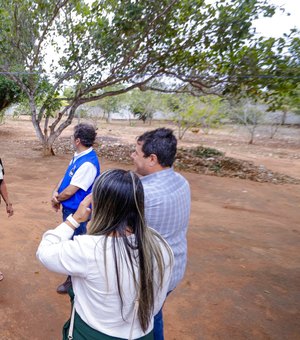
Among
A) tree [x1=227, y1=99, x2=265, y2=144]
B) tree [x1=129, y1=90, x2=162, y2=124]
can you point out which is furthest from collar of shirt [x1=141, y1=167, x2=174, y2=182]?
tree [x1=129, y1=90, x2=162, y2=124]

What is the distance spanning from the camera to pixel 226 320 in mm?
2658

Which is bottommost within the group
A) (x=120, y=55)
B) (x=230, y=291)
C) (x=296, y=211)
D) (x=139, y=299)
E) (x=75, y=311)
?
(x=296, y=211)

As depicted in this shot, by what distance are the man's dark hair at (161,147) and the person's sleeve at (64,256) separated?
632mm

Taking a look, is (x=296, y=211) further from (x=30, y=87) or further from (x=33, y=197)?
(x=30, y=87)

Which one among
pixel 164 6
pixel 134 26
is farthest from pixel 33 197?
pixel 164 6

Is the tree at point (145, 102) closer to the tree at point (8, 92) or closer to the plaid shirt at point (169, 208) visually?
the tree at point (8, 92)

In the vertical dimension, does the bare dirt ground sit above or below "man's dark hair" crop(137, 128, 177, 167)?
below

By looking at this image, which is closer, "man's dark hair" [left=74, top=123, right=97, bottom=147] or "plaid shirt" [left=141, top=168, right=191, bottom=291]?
"plaid shirt" [left=141, top=168, right=191, bottom=291]

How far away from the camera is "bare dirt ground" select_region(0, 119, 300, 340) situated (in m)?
2.53

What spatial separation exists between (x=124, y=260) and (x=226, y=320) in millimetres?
2028

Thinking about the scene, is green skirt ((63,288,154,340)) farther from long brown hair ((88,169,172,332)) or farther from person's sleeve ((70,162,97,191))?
person's sleeve ((70,162,97,191))

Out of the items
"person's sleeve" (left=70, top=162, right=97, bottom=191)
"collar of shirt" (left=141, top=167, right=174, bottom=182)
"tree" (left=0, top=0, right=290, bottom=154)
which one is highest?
"tree" (left=0, top=0, right=290, bottom=154)

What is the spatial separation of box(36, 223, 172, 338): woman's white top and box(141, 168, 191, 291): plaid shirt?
0.76ft

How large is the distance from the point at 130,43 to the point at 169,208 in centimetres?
804
